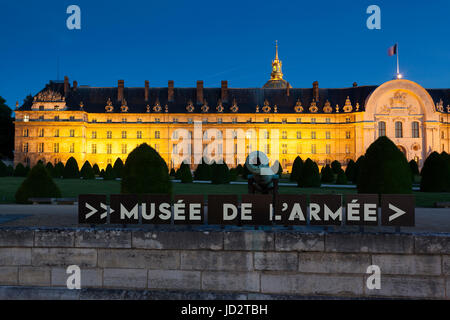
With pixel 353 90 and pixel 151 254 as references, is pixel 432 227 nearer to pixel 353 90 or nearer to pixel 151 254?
pixel 151 254

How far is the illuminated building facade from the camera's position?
45.5 m

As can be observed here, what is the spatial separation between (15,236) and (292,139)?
45278 millimetres

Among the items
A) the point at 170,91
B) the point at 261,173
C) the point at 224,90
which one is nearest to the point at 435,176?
the point at 261,173

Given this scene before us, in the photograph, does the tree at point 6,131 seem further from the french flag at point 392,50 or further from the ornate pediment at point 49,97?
the french flag at point 392,50

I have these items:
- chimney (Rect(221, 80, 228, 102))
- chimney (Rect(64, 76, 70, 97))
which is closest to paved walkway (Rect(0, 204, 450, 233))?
chimney (Rect(221, 80, 228, 102))

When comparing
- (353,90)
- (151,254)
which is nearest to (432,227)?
(151,254)

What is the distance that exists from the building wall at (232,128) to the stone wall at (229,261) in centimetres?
4155

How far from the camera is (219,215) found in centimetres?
539

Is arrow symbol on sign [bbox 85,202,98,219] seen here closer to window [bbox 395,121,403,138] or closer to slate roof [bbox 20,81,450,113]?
slate roof [bbox 20,81,450,113]

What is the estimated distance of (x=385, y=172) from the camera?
9.96 metres

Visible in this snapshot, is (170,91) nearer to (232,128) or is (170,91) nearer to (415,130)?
(232,128)

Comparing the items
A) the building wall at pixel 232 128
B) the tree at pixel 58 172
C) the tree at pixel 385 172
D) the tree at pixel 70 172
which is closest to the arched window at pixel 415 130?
the building wall at pixel 232 128

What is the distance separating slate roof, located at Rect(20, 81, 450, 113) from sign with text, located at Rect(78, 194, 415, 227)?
43.5 meters

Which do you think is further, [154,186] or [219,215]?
[154,186]
